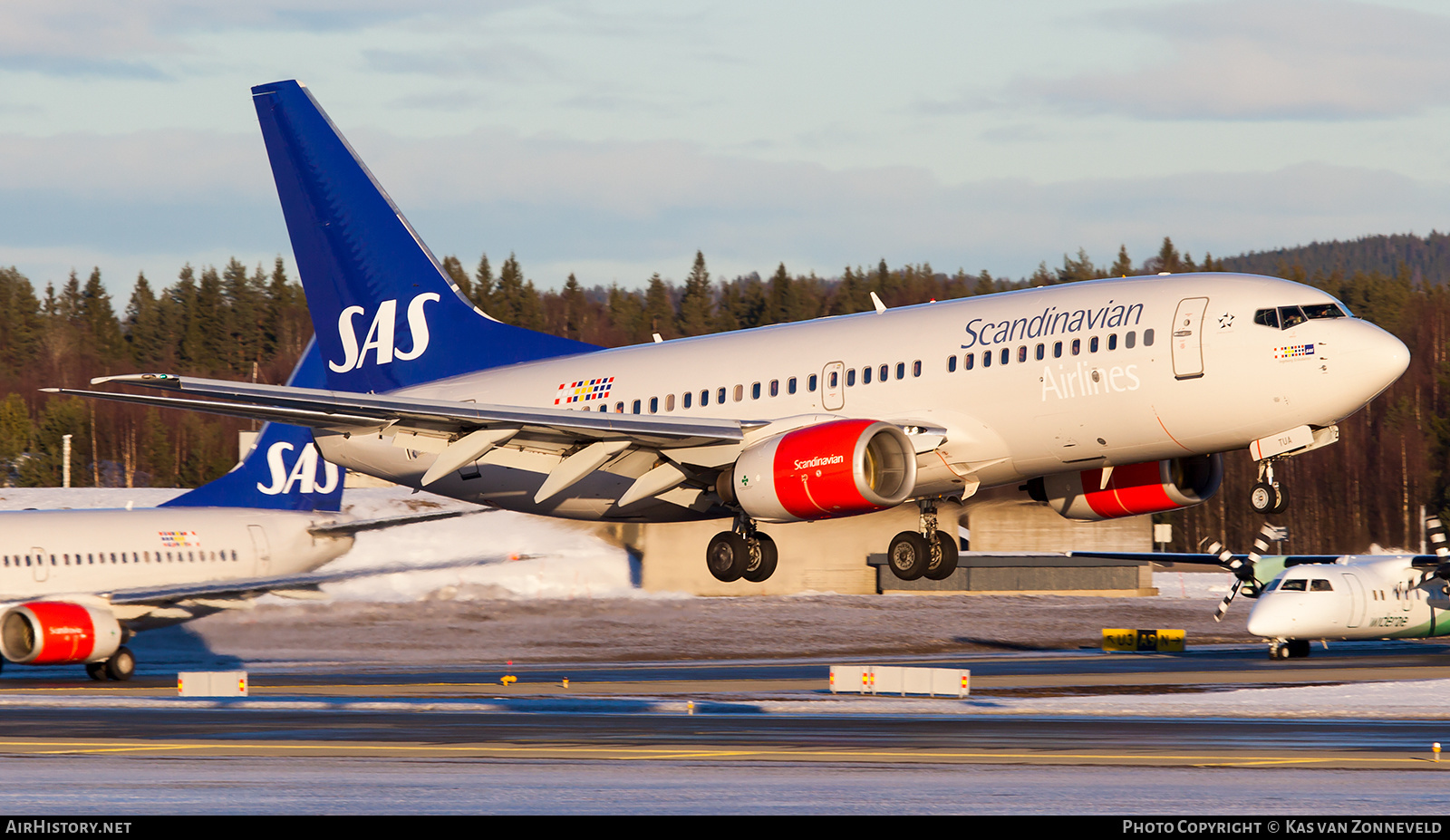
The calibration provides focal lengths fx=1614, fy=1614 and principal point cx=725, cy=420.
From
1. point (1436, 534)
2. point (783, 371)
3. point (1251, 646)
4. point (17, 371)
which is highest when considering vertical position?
point (17, 371)

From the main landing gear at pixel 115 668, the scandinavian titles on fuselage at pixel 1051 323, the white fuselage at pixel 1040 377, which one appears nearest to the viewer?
the white fuselage at pixel 1040 377

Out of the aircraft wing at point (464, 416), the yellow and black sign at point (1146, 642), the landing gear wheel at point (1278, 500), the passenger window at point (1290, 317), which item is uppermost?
the passenger window at point (1290, 317)

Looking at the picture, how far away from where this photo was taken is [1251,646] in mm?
77125

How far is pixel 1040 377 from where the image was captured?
96.3ft

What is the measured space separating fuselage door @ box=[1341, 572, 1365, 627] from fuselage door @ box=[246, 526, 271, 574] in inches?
1693

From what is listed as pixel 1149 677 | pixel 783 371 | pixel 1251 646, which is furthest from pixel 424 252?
pixel 1251 646

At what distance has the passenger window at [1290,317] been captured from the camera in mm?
28016

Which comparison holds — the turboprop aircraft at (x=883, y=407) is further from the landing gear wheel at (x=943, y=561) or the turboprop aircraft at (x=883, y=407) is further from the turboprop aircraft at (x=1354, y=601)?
the turboprop aircraft at (x=1354, y=601)

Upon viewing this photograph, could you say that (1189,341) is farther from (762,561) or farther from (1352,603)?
(1352,603)

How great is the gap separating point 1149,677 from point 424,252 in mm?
29099

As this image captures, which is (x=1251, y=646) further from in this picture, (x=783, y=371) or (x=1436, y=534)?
(x=783, y=371)

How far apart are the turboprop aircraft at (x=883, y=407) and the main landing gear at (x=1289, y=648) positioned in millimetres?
35509

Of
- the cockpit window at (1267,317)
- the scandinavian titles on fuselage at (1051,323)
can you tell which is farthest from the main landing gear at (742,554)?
the cockpit window at (1267,317)

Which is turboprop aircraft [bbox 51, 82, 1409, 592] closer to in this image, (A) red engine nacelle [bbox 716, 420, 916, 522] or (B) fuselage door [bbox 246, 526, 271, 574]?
(A) red engine nacelle [bbox 716, 420, 916, 522]
